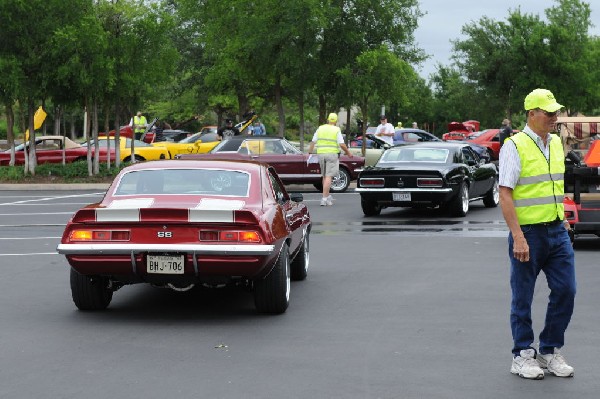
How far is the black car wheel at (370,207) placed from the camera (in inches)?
803

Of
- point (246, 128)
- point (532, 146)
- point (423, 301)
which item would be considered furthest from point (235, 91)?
point (532, 146)

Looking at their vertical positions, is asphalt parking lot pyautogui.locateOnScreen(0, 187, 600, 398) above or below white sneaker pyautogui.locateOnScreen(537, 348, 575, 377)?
below

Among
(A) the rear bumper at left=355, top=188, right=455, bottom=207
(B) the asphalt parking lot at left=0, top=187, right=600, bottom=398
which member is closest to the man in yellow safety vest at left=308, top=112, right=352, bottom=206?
(A) the rear bumper at left=355, top=188, right=455, bottom=207

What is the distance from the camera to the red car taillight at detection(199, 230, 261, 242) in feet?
29.9

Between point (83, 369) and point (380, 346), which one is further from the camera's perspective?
point (380, 346)

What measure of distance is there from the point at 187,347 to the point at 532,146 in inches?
115

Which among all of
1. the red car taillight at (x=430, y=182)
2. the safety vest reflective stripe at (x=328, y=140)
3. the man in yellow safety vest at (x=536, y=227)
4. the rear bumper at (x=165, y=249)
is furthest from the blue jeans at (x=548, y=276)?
the safety vest reflective stripe at (x=328, y=140)

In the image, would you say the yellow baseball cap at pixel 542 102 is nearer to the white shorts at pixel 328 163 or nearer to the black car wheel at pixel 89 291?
the black car wheel at pixel 89 291

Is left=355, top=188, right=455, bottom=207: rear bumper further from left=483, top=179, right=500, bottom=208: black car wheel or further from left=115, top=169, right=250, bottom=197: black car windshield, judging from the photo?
left=115, top=169, right=250, bottom=197: black car windshield

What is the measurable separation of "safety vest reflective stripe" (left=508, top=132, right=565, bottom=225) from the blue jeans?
8 cm

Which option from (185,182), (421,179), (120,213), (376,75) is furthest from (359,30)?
(120,213)

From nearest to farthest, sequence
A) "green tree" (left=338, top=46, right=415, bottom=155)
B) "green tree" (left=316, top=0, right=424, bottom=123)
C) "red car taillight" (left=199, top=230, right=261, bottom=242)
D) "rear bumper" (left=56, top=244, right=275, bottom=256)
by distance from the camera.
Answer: "rear bumper" (left=56, top=244, right=275, bottom=256), "red car taillight" (left=199, top=230, right=261, bottom=242), "green tree" (left=338, top=46, right=415, bottom=155), "green tree" (left=316, top=0, right=424, bottom=123)

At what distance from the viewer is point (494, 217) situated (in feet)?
66.9

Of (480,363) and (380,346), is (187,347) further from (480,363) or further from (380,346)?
(480,363)
